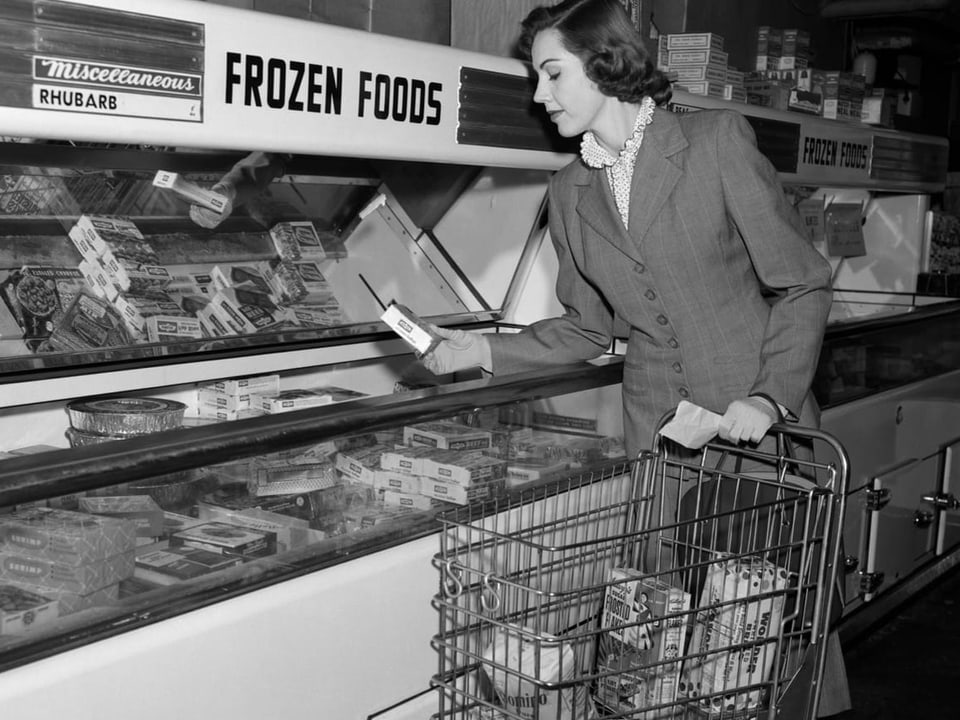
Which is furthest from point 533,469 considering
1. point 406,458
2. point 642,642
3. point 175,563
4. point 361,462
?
point 175,563

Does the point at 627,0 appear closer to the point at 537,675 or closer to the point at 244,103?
the point at 244,103

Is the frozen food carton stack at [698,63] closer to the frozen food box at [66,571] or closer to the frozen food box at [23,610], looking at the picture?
the frozen food box at [66,571]

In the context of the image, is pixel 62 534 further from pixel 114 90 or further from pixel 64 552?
pixel 114 90

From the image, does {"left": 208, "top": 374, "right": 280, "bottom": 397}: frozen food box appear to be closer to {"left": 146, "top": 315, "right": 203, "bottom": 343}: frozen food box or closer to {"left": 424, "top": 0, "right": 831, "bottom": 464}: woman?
{"left": 146, "top": 315, "right": 203, "bottom": 343}: frozen food box

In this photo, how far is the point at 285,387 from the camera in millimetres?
3383

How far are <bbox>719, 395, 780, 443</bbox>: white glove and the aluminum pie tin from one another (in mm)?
1318

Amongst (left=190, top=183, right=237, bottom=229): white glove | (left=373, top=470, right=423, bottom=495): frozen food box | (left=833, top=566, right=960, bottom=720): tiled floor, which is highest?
(left=190, top=183, right=237, bottom=229): white glove

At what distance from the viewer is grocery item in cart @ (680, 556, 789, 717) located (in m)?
2.11

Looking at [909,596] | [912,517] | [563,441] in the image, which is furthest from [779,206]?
[909,596]

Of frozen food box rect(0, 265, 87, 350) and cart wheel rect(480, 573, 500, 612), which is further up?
frozen food box rect(0, 265, 87, 350)

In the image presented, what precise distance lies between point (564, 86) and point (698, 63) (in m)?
1.76

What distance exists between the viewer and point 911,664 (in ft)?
13.0

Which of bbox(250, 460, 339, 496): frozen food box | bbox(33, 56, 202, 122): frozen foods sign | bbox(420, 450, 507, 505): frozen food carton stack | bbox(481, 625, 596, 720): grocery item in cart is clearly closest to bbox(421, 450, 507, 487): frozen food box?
bbox(420, 450, 507, 505): frozen food carton stack

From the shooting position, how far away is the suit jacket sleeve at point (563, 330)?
2758 millimetres
